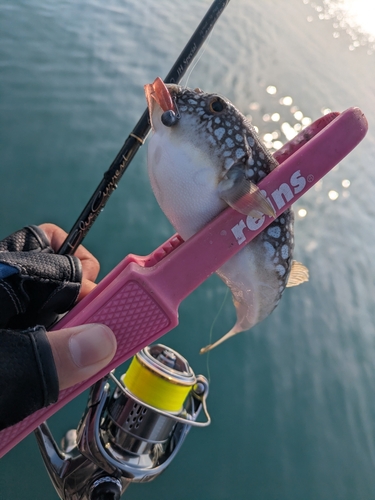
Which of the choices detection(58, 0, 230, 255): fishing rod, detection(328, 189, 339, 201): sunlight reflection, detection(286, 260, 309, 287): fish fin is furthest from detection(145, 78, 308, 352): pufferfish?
detection(328, 189, 339, 201): sunlight reflection

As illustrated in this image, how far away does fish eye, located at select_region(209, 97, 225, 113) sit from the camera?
160cm

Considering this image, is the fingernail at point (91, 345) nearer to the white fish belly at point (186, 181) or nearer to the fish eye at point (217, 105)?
the white fish belly at point (186, 181)

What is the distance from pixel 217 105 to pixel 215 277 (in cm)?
209

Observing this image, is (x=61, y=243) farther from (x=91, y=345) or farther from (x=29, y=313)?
(x=91, y=345)

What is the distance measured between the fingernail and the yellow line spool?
0.46 meters

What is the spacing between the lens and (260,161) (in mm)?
1585

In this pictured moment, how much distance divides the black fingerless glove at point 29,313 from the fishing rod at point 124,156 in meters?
0.21

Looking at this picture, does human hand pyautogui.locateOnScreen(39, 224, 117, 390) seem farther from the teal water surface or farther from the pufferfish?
the teal water surface

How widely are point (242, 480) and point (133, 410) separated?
4.79ft

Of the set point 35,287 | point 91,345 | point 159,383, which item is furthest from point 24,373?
point 159,383

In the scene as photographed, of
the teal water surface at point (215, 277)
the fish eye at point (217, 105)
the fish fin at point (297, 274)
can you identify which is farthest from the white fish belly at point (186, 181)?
the teal water surface at point (215, 277)

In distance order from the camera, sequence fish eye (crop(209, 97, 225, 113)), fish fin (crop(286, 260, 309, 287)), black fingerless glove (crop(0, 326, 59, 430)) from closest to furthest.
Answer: black fingerless glove (crop(0, 326, 59, 430)) < fish eye (crop(209, 97, 225, 113)) < fish fin (crop(286, 260, 309, 287))

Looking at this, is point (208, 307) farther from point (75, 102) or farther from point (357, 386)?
point (75, 102)

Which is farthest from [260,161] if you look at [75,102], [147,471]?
[75,102]
